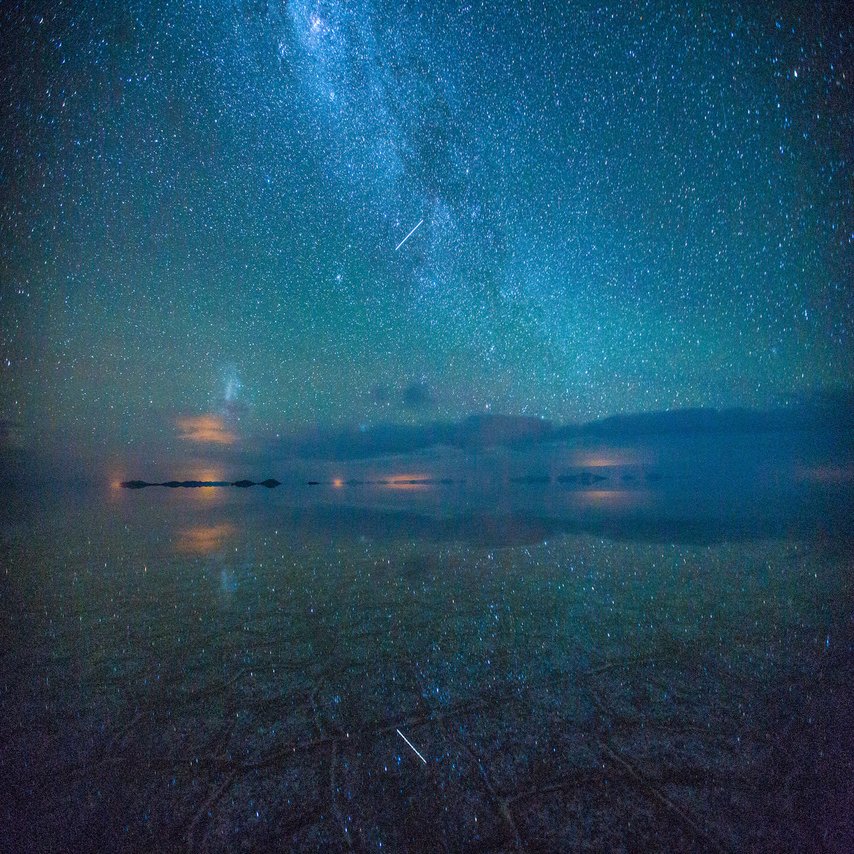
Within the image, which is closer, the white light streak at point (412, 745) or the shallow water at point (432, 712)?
the shallow water at point (432, 712)

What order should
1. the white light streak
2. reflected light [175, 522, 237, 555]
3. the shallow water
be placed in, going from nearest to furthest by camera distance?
1. the shallow water
2. the white light streak
3. reflected light [175, 522, 237, 555]

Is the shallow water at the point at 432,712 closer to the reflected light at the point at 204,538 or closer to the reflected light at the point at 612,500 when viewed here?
the reflected light at the point at 204,538

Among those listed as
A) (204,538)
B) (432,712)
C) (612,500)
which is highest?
(432,712)

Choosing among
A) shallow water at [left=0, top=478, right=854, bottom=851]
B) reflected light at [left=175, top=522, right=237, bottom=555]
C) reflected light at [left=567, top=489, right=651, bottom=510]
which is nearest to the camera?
shallow water at [left=0, top=478, right=854, bottom=851]

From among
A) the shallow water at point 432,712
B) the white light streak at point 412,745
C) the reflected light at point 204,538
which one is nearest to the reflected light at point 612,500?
the shallow water at point 432,712

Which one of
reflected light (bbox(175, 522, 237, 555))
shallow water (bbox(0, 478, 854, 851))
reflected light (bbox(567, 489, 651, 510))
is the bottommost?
reflected light (bbox(567, 489, 651, 510))

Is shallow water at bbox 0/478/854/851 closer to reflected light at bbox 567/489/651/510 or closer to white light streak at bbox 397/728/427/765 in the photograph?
white light streak at bbox 397/728/427/765

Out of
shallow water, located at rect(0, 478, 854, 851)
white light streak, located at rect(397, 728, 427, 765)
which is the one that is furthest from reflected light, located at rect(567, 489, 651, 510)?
white light streak, located at rect(397, 728, 427, 765)

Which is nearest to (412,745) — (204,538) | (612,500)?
(204,538)

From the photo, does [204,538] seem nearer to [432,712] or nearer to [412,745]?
[432,712]

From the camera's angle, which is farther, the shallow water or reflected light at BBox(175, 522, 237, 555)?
reflected light at BBox(175, 522, 237, 555)
